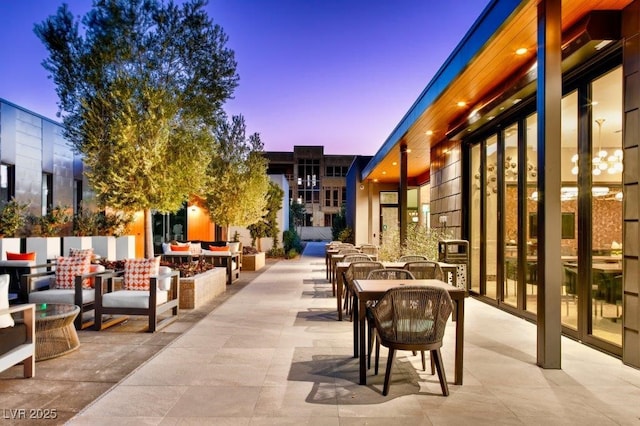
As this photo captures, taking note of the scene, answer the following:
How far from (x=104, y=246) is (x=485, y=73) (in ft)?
33.5

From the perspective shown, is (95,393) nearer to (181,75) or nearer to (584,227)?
(584,227)

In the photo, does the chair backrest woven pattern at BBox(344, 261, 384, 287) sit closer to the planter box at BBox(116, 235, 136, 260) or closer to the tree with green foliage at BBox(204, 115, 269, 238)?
the planter box at BBox(116, 235, 136, 260)

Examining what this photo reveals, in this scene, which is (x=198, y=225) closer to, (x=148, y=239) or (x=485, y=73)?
(x=148, y=239)

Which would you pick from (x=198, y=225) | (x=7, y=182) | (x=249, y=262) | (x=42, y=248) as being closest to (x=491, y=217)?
(x=249, y=262)

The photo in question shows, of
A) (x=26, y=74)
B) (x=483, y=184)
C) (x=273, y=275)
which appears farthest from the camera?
(x=26, y=74)

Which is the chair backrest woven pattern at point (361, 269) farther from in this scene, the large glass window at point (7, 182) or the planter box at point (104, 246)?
the large glass window at point (7, 182)

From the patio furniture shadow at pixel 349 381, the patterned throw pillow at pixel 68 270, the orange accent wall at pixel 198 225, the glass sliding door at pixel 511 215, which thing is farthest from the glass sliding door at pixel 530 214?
the orange accent wall at pixel 198 225

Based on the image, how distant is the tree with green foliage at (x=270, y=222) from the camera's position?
20594 millimetres

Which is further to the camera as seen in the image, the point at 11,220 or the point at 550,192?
the point at 11,220

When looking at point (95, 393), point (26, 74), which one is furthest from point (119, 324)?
point (26, 74)

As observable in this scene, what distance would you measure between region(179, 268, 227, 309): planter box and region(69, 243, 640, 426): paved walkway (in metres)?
1.78

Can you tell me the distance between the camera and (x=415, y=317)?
142 inches

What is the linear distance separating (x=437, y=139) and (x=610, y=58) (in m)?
6.65

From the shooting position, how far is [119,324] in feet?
21.2
